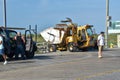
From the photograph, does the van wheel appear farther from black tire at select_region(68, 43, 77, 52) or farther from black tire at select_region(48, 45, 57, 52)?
black tire at select_region(68, 43, 77, 52)

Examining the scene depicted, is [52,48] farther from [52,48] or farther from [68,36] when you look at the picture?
[68,36]

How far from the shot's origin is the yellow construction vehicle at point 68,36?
40.8 meters

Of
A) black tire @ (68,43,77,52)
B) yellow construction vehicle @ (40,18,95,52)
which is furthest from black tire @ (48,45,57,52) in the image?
black tire @ (68,43,77,52)

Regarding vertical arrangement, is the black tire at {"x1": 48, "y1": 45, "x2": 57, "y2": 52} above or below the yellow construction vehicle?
below

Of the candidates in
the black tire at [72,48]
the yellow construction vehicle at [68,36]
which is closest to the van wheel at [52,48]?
the yellow construction vehicle at [68,36]

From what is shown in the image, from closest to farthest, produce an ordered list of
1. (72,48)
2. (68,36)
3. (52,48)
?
(72,48) < (52,48) < (68,36)

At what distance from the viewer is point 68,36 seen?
4178 cm

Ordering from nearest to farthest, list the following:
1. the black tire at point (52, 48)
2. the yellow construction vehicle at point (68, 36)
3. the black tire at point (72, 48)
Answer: the black tire at point (72, 48)
the black tire at point (52, 48)
the yellow construction vehicle at point (68, 36)

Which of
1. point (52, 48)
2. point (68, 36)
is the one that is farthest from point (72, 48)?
point (68, 36)

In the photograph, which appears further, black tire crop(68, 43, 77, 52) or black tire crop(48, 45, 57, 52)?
black tire crop(48, 45, 57, 52)

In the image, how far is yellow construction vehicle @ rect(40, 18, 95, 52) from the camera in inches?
1604

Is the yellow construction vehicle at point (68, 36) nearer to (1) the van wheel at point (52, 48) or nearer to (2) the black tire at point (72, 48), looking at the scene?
(1) the van wheel at point (52, 48)

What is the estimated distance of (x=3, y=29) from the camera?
26.8 meters

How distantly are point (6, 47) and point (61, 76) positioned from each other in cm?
1017
